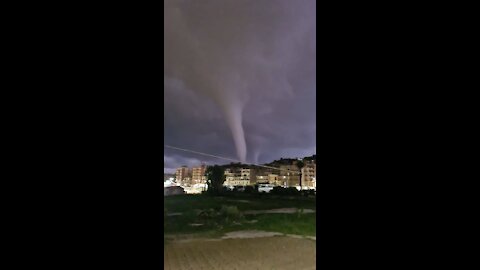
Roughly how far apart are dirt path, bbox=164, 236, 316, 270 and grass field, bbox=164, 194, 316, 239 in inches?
30.2

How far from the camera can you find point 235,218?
813 centimetres

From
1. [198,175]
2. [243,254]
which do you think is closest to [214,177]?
[198,175]

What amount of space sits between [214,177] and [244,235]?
3.29m

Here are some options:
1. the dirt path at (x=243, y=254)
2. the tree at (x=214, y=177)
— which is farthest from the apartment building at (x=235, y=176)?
the dirt path at (x=243, y=254)

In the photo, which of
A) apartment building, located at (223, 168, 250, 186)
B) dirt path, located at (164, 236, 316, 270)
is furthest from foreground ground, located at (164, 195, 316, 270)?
apartment building, located at (223, 168, 250, 186)

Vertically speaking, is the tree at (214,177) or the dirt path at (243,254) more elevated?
the tree at (214,177)

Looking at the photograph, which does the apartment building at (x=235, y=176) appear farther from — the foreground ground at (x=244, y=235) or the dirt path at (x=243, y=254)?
the dirt path at (x=243, y=254)

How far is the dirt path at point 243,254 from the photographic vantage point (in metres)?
4.64

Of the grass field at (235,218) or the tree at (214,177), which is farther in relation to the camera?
the tree at (214,177)

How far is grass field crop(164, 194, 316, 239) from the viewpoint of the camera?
7.34 meters

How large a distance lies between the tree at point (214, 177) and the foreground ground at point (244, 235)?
328mm

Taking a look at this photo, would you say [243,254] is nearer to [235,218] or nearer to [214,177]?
[235,218]
